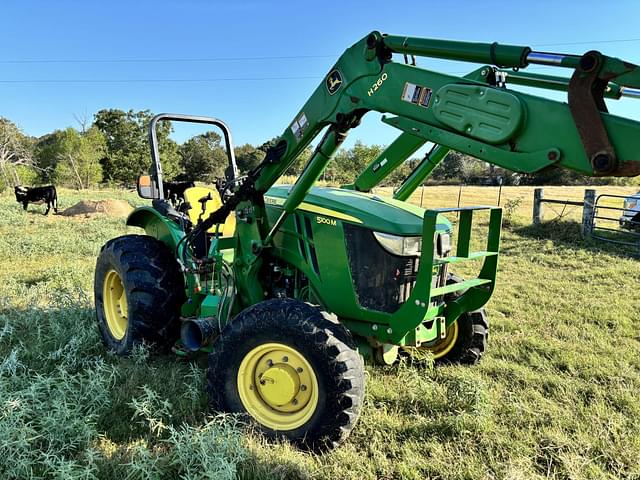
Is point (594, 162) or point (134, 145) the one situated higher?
point (134, 145)

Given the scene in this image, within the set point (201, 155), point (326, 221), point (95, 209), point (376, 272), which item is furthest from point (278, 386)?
point (201, 155)

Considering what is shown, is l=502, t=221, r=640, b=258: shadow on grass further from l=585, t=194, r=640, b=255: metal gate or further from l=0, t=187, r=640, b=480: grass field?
l=0, t=187, r=640, b=480: grass field

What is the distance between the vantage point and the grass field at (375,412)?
2.63 meters

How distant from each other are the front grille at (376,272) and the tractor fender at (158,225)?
5.74 ft

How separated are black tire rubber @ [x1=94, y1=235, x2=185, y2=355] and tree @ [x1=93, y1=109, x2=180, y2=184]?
46.0 meters

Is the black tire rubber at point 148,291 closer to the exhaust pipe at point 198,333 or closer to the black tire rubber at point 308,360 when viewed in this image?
the exhaust pipe at point 198,333

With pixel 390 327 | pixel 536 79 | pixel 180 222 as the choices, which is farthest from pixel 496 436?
pixel 180 222

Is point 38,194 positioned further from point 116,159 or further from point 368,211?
point 116,159

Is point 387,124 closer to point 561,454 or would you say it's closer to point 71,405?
point 561,454

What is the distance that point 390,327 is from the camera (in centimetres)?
306

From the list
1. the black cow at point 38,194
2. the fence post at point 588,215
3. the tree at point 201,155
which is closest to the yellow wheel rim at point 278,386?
the fence post at point 588,215

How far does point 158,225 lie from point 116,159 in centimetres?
4703

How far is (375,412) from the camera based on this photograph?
328 centimetres

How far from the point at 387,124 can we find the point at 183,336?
220 cm
